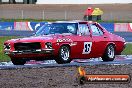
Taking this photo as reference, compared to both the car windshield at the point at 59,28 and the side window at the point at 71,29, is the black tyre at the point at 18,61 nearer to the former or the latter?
the car windshield at the point at 59,28

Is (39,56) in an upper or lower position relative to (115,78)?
lower

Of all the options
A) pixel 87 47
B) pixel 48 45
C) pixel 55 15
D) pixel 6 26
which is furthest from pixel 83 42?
pixel 55 15

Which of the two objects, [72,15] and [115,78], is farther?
[72,15]

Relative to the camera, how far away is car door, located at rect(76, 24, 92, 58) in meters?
14.3

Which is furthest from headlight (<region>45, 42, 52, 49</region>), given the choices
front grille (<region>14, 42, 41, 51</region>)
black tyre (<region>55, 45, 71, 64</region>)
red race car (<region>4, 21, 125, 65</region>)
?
black tyre (<region>55, 45, 71, 64</region>)

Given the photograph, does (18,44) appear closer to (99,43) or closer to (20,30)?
(99,43)

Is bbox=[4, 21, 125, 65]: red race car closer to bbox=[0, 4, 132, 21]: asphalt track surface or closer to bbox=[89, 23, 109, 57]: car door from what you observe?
bbox=[89, 23, 109, 57]: car door

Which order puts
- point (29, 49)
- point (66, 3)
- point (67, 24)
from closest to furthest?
point (29, 49), point (67, 24), point (66, 3)

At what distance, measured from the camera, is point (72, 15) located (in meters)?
54.4

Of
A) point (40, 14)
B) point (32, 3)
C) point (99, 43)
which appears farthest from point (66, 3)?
point (99, 43)

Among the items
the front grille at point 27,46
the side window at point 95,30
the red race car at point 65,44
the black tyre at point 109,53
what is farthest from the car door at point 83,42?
the front grille at point 27,46

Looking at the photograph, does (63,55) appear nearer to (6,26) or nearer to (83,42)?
(83,42)

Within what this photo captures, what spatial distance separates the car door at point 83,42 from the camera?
1433cm

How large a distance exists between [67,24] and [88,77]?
10070mm
